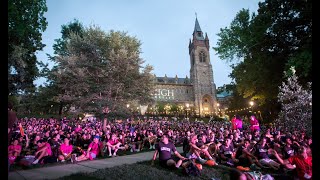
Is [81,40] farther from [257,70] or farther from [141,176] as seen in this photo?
[141,176]

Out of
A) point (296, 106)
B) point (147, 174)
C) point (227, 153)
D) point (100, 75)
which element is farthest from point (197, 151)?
point (100, 75)

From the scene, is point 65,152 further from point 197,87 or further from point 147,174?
point 197,87

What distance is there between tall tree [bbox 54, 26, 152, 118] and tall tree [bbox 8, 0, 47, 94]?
3.83 metres

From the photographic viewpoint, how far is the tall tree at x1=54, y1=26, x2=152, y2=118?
25797 millimetres

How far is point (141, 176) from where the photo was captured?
864 centimetres

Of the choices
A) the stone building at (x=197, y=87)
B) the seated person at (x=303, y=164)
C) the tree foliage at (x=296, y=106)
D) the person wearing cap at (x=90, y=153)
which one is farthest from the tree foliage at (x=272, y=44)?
the stone building at (x=197, y=87)

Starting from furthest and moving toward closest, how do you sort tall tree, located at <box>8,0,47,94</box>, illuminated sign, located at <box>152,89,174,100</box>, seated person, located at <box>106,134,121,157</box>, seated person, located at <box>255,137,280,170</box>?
illuminated sign, located at <box>152,89,174,100</box>, tall tree, located at <box>8,0,47,94</box>, seated person, located at <box>106,134,121,157</box>, seated person, located at <box>255,137,280,170</box>

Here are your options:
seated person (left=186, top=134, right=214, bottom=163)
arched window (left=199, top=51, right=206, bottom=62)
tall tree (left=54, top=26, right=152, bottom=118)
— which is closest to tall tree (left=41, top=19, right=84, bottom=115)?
tall tree (left=54, top=26, right=152, bottom=118)

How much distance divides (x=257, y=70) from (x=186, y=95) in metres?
66.0

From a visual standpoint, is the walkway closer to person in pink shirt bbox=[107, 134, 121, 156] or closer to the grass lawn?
the grass lawn

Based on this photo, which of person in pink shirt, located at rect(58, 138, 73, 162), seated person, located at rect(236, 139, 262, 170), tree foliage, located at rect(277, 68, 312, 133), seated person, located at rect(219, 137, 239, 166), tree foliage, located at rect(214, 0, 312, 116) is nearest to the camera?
seated person, located at rect(236, 139, 262, 170)

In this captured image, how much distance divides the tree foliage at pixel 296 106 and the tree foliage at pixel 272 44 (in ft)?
4.26

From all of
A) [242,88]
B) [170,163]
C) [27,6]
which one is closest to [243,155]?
[170,163]

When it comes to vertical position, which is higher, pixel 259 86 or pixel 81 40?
pixel 81 40
